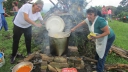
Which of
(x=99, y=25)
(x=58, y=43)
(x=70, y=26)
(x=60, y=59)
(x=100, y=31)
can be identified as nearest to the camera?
(x=99, y=25)

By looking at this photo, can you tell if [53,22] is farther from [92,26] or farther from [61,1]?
[61,1]

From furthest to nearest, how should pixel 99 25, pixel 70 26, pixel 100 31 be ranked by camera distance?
pixel 70 26 → pixel 100 31 → pixel 99 25

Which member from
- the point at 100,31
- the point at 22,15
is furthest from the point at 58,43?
the point at 22,15

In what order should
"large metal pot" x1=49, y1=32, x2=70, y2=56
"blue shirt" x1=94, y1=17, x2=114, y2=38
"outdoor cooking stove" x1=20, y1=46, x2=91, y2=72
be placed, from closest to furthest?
"blue shirt" x1=94, y1=17, x2=114, y2=38 → "large metal pot" x1=49, y1=32, x2=70, y2=56 → "outdoor cooking stove" x1=20, y1=46, x2=91, y2=72

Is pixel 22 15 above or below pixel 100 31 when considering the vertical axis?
above

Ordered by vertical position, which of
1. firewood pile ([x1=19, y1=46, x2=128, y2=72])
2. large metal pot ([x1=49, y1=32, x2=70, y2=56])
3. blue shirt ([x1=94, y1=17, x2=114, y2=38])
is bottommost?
firewood pile ([x1=19, y1=46, x2=128, y2=72])

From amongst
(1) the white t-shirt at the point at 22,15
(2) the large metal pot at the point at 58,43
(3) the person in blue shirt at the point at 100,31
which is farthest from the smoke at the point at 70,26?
(3) the person in blue shirt at the point at 100,31

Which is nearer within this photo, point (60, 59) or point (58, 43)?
point (58, 43)

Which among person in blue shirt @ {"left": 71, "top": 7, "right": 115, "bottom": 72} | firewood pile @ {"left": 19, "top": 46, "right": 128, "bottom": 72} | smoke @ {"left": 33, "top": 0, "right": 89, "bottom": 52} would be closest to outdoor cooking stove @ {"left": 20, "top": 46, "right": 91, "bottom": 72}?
firewood pile @ {"left": 19, "top": 46, "right": 128, "bottom": 72}

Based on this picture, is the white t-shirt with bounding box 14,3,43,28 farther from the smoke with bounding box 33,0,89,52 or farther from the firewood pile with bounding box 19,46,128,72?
the smoke with bounding box 33,0,89,52

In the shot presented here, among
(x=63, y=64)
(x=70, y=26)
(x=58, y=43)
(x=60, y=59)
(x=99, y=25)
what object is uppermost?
(x=99, y=25)

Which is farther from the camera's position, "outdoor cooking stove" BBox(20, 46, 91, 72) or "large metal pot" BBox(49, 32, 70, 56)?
"outdoor cooking stove" BBox(20, 46, 91, 72)

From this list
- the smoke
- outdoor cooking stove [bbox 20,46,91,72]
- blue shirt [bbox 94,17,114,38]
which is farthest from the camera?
the smoke

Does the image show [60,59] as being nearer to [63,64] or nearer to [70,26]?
[63,64]
